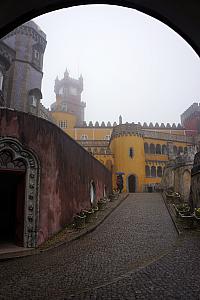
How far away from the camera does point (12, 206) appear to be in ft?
38.2

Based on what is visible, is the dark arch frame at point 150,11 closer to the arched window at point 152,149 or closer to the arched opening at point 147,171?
the arched opening at point 147,171

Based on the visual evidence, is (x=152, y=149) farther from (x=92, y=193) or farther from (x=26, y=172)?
(x=26, y=172)

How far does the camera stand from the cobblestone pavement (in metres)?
4.67

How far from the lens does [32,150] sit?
9289mm

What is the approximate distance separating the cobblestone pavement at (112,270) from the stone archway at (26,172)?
1.08 m

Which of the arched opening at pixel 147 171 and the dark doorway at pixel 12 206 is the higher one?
the arched opening at pixel 147 171

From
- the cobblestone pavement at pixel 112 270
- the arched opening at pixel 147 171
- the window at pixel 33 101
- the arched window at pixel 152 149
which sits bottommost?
the cobblestone pavement at pixel 112 270

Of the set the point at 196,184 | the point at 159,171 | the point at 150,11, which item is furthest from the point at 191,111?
the point at 150,11

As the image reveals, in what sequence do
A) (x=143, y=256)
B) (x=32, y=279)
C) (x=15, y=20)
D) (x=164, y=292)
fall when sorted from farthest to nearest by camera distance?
(x=143, y=256) < (x=32, y=279) < (x=164, y=292) < (x=15, y=20)

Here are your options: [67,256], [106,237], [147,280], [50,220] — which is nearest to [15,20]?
[147,280]

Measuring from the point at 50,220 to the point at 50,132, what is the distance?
11.3 ft

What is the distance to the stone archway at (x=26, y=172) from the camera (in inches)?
346

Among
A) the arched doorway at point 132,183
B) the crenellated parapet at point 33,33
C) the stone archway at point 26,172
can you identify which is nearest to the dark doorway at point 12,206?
the stone archway at point 26,172

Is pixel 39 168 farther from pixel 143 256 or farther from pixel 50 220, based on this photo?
pixel 143 256
